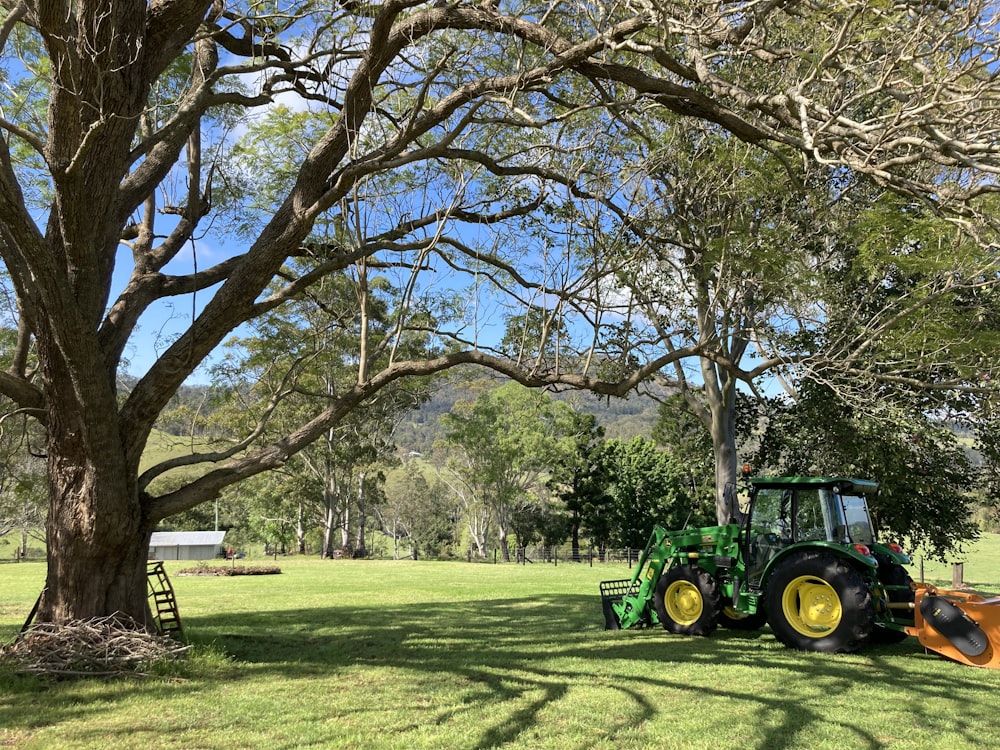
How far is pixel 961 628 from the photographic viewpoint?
23.4 ft

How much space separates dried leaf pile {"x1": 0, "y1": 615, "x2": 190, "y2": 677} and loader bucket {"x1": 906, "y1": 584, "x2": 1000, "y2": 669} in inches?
298

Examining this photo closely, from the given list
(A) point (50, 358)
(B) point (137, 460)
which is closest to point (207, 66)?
(A) point (50, 358)

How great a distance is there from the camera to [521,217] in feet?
32.7

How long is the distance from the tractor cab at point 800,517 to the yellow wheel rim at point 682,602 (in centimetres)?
74

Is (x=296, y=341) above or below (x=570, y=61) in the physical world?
below

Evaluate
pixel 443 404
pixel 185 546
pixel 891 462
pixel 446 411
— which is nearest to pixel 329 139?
pixel 891 462

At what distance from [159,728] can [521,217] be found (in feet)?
24.3

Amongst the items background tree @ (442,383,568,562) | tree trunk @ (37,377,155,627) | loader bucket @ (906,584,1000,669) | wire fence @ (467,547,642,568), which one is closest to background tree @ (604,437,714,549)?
wire fence @ (467,547,642,568)

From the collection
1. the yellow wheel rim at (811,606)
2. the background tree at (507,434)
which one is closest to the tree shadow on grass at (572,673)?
the yellow wheel rim at (811,606)

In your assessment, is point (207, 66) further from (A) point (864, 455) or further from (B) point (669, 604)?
(A) point (864, 455)

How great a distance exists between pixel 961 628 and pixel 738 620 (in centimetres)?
291

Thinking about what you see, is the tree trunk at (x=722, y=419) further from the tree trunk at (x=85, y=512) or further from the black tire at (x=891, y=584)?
the tree trunk at (x=85, y=512)

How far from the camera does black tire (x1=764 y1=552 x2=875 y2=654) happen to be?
7578mm

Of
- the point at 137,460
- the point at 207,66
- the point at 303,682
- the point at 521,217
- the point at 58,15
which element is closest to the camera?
the point at 58,15
